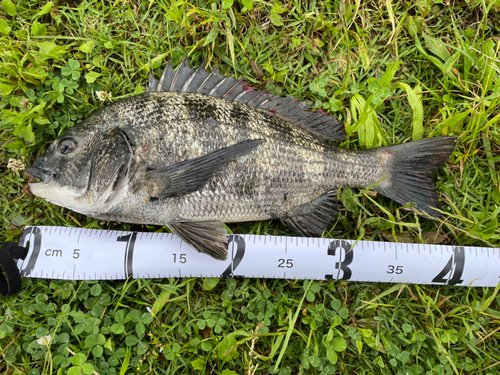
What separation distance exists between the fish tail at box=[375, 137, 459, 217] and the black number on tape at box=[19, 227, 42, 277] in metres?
2.91

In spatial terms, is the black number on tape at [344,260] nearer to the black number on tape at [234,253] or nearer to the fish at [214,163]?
the fish at [214,163]

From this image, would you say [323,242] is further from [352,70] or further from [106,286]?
[106,286]

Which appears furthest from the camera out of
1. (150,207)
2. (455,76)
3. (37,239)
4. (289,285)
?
(455,76)

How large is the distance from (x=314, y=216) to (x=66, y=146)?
79.9 inches

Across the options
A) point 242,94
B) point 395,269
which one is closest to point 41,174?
point 242,94

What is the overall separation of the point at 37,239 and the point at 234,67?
2258 mm

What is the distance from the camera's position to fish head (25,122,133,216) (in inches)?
85.6

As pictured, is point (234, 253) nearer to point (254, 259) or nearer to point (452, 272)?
point (254, 259)

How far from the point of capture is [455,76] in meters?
2.93

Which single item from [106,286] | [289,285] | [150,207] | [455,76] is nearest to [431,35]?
[455,76]

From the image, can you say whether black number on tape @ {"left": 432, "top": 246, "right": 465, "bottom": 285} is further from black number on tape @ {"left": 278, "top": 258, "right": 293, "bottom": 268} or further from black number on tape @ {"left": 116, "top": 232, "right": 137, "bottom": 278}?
black number on tape @ {"left": 116, "top": 232, "right": 137, "bottom": 278}

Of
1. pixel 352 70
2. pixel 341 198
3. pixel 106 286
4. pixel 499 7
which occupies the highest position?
pixel 499 7

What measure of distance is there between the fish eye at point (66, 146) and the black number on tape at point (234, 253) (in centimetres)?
138

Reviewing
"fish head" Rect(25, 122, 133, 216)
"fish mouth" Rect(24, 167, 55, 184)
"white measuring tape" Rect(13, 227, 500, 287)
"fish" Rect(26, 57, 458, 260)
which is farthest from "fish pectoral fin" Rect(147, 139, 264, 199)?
"fish mouth" Rect(24, 167, 55, 184)
